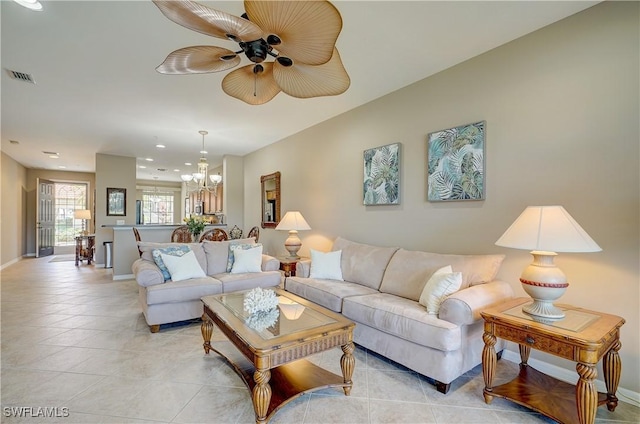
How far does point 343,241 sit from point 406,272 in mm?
1198

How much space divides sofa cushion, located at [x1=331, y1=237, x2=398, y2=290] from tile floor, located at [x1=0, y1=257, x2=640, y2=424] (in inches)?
31.3

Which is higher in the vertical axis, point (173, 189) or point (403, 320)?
point (173, 189)

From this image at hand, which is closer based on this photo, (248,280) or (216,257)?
(248,280)

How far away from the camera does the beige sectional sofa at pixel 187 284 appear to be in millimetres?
3256

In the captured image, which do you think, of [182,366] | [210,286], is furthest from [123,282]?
[182,366]

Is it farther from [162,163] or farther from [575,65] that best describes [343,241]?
[162,163]

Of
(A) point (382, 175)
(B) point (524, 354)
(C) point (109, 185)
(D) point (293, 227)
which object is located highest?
(C) point (109, 185)

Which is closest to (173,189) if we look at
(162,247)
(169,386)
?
(162,247)

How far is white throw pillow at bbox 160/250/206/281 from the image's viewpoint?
3.53 meters

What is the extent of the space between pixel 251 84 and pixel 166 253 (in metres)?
2.42

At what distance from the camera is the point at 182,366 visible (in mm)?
2523

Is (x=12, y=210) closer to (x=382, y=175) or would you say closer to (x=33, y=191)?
(x=33, y=191)

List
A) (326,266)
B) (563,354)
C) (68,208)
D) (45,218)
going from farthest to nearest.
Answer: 1. (68,208)
2. (45,218)
3. (326,266)
4. (563,354)

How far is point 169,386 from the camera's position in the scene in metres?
2.22
